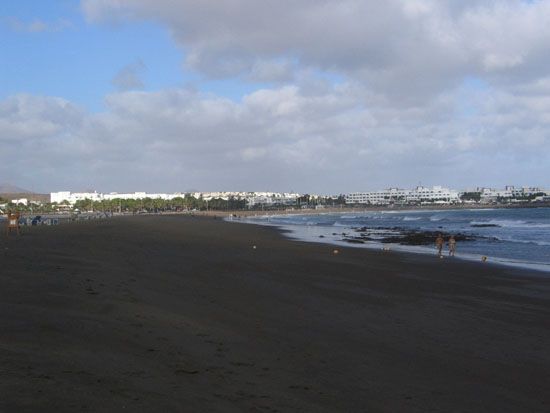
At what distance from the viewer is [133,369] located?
504cm

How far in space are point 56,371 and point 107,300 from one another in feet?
13.3

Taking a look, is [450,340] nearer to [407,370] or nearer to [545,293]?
[407,370]

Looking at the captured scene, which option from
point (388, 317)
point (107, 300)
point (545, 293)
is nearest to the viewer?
point (107, 300)

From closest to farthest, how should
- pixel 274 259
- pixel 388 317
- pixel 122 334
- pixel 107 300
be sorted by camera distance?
pixel 122 334 < pixel 107 300 < pixel 388 317 < pixel 274 259

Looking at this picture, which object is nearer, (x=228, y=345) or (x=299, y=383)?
(x=299, y=383)

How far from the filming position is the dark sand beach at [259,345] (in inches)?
180

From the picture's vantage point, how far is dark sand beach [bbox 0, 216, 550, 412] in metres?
4.58

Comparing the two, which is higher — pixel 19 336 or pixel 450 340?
pixel 19 336

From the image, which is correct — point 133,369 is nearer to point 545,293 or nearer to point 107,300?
point 107,300

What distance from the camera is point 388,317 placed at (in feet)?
30.7

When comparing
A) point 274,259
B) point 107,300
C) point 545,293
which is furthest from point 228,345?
point 274,259

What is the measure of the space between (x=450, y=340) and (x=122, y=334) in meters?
4.60

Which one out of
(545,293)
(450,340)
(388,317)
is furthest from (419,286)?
(450,340)

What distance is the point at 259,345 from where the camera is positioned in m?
6.67
